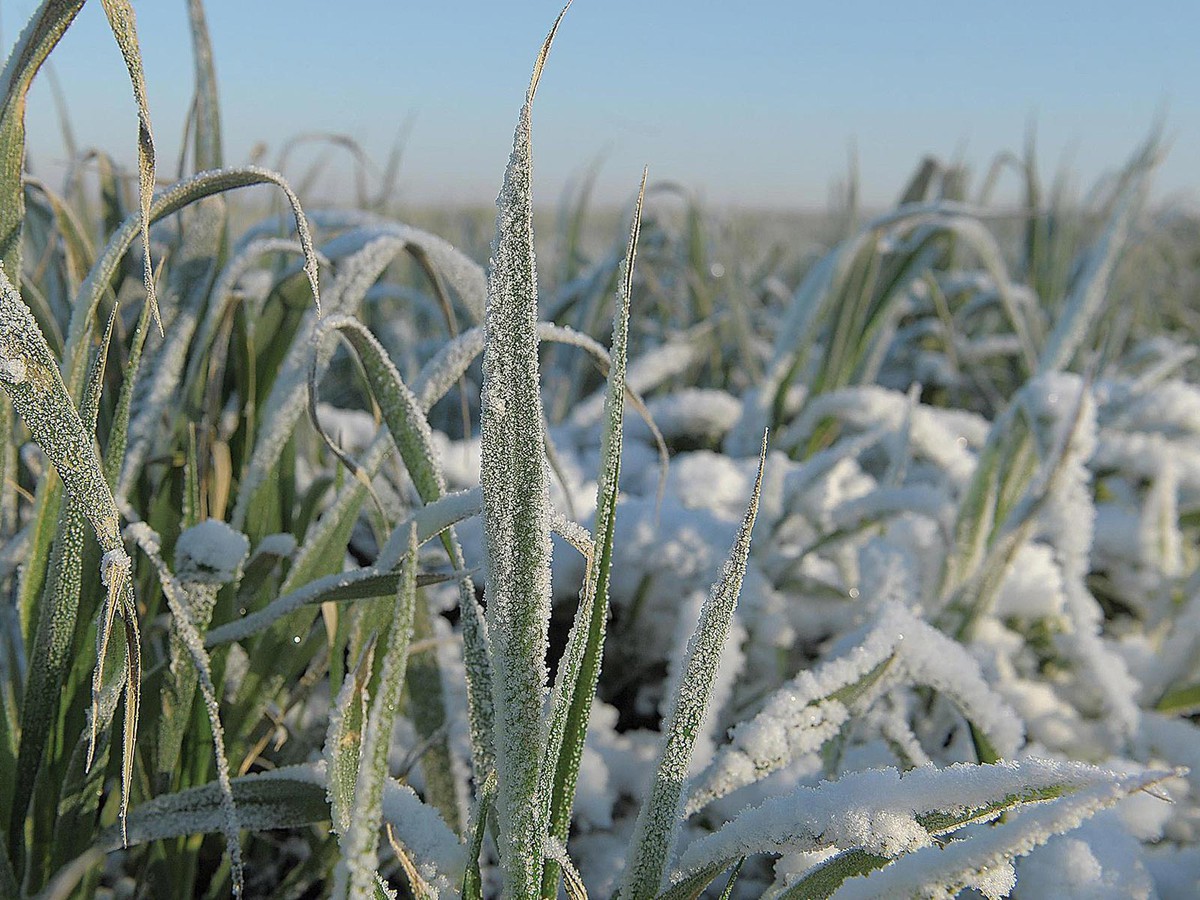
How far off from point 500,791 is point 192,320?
1.48ft

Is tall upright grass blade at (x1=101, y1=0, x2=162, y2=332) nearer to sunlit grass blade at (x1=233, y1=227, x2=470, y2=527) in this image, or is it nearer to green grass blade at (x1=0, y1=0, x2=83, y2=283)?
green grass blade at (x1=0, y1=0, x2=83, y2=283)

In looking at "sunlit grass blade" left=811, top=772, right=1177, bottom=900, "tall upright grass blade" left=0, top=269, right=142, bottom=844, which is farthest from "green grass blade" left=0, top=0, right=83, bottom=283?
"sunlit grass blade" left=811, top=772, right=1177, bottom=900

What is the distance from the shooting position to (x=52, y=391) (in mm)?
418

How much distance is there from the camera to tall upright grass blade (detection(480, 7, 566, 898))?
1.27ft

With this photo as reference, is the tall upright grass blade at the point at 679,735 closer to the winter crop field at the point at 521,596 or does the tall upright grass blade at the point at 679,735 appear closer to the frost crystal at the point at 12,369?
the winter crop field at the point at 521,596

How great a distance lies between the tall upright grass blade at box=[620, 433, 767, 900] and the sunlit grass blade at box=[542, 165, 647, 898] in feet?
0.12

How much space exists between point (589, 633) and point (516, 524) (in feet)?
0.24

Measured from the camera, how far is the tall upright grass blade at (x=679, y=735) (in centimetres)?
43

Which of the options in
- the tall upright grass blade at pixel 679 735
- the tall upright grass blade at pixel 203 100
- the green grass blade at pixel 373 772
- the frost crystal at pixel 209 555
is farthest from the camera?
the tall upright grass blade at pixel 203 100

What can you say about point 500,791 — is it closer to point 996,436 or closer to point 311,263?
point 311,263

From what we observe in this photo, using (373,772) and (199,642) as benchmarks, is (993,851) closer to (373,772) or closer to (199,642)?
(373,772)

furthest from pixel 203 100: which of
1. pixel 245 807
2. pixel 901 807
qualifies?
pixel 901 807

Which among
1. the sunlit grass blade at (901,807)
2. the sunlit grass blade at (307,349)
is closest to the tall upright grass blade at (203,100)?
the sunlit grass blade at (307,349)

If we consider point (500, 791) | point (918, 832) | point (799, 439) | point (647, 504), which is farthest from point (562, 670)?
point (799, 439)
